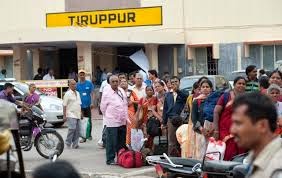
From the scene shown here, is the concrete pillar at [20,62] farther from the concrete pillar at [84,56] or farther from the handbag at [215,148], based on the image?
the handbag at [215,148]

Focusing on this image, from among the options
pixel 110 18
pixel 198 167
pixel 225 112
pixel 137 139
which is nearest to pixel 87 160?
pixel 137 139

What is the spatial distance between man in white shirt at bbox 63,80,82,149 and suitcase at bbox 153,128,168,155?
3.14 meters

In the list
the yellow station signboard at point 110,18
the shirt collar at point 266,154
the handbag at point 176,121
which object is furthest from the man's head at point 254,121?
the yellow station signboard at point 110,18

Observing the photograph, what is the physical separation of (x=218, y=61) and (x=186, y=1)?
3.29 meters

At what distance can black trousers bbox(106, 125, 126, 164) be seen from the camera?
42.7ft

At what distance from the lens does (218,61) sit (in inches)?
1312

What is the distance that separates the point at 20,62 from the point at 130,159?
21404 mm

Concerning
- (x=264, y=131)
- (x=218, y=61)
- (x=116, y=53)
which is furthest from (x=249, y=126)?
(x=116, y=53)

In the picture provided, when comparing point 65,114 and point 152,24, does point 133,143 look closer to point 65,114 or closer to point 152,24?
point 65,114

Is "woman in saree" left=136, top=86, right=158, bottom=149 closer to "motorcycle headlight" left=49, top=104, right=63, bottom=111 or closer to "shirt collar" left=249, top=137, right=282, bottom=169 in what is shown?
"motorcycle headlight" left=49, top=104, right=63, bottom=111

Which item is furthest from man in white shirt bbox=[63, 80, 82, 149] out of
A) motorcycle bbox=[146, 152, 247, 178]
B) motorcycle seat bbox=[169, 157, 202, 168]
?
motorcycle seat bbox=[169, 157, 202, 168]

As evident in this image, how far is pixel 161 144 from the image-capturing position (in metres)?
13.1

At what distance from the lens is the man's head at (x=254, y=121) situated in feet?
11.6

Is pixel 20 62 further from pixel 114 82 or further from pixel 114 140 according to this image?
pixel 114 140
